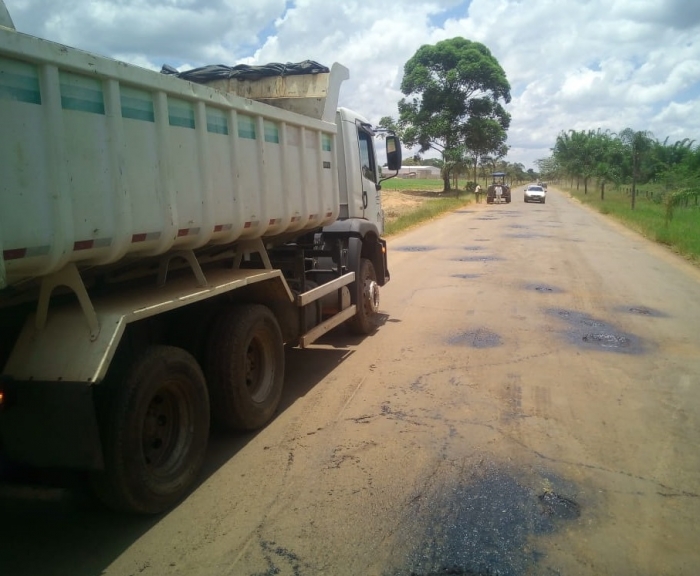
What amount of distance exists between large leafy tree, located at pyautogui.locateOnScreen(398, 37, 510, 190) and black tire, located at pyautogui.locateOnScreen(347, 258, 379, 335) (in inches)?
1644

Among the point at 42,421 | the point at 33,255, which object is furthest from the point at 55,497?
the point at 33,255

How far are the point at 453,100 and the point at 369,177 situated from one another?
4272 centimetres

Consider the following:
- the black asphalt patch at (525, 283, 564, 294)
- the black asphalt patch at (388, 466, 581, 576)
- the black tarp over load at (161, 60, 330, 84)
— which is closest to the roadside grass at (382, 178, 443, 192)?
the black asphalt patch at (525, 283, 564, 294)

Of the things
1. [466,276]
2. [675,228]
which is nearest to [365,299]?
[466,276]

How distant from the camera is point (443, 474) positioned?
157 inches

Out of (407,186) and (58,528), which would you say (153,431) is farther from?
(407,186)

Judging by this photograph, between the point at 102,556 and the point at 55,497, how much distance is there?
0.40 metres

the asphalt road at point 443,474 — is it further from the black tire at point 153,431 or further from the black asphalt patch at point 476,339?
the black tire at point 153,431

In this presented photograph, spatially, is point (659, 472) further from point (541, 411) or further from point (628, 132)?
point (628, 132)

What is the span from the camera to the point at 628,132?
50438mm

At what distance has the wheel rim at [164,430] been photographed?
142 inches

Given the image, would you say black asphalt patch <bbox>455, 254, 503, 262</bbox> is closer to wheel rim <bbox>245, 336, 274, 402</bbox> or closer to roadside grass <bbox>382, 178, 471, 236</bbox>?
roadside grass <bbox>382, 178, 471, 236</bbox>

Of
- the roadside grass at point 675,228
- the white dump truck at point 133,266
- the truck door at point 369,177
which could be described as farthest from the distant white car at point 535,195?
the white dump truck at point 133,266

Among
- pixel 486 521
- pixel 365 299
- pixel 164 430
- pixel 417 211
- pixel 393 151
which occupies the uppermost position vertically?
pixel 393 151
